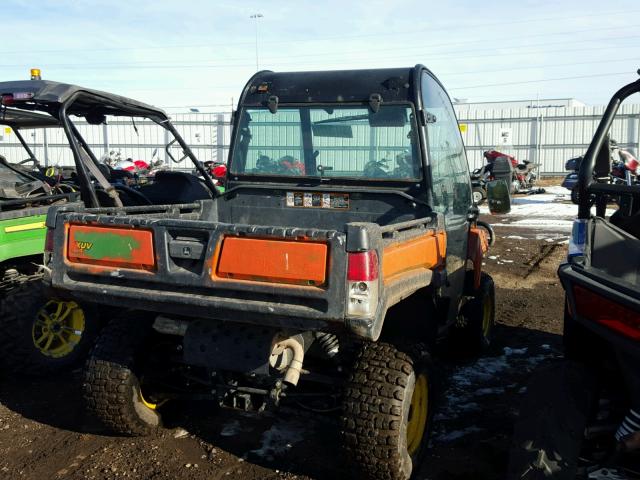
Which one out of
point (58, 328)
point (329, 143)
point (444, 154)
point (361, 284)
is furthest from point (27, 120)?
point (361, 284)

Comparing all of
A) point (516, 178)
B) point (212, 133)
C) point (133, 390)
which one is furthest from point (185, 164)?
point (133, 390)

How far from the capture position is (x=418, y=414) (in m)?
3.53

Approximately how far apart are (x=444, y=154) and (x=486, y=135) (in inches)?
818

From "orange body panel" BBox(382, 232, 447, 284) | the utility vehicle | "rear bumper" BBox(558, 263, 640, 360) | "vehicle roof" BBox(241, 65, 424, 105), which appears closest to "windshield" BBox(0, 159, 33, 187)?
the utility vehicle

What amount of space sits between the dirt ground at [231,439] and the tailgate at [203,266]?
3.02ft

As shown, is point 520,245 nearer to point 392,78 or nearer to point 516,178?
point 392,78

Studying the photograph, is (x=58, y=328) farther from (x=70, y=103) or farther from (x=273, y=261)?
(x=273, y=261)

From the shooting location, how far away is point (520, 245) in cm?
1065

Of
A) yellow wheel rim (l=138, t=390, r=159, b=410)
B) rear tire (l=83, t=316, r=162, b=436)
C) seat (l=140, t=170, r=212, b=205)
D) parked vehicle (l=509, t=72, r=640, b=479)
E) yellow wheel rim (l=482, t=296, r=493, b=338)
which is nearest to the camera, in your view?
parked vehicle (l=509, t=72, r=640, b=479)

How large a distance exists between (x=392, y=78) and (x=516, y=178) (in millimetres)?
14799

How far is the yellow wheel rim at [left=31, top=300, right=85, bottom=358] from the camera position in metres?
4.79

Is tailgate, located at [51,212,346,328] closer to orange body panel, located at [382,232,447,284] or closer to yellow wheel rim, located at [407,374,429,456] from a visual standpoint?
orange body panel, located at [382,232,447,284]

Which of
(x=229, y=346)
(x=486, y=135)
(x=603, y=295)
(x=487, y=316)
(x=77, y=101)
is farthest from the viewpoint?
(x=486, y=135)

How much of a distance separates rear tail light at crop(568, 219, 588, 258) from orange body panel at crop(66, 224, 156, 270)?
2.01 m
